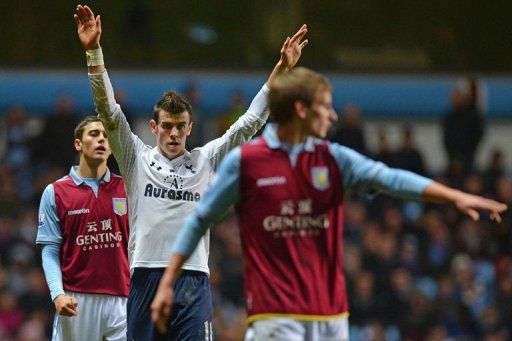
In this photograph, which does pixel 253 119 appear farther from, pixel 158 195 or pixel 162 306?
pixel 162 306

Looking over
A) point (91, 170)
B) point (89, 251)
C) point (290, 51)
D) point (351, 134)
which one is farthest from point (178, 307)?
point (351, 134)

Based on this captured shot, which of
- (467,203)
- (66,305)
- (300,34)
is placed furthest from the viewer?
(300,34)

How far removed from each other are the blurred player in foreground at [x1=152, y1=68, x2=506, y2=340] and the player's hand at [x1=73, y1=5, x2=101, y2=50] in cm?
178

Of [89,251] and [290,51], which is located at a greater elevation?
[290,51]

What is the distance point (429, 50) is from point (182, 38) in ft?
13.8

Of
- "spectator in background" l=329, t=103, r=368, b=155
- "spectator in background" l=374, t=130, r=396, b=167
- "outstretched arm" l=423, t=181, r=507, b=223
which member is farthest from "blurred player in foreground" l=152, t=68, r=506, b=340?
"spectator in background" l=374, t=130, r=396, b=167

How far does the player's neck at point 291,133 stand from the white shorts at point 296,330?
2.61ft

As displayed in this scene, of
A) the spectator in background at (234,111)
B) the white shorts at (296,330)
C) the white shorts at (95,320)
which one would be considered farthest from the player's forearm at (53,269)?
the spectator in background at (234,111)

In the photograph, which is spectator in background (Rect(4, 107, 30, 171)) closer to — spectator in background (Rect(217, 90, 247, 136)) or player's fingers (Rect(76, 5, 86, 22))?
spectator in background (Rect(217, 90, 247, 136))

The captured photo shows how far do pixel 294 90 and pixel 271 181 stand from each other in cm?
41

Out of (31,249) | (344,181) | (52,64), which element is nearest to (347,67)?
(52,64)

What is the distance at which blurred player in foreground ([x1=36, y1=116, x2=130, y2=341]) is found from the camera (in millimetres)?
6832

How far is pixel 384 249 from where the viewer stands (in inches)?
533

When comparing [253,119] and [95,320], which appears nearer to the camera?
[253,119]
